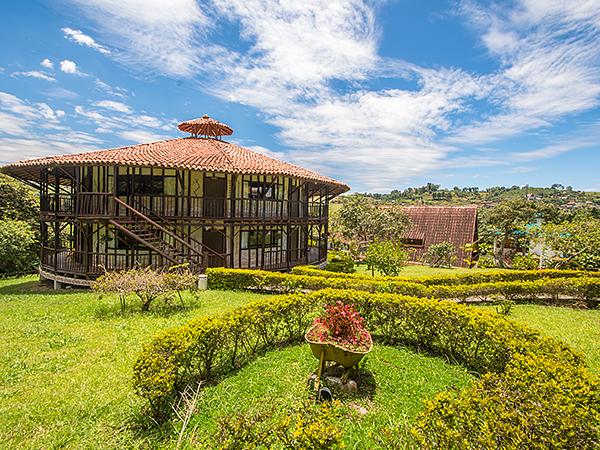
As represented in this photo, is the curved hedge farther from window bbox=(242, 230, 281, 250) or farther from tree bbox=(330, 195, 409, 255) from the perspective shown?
tree bbox=(330, 195, 409, 255)

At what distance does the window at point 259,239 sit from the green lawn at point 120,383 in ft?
28.3

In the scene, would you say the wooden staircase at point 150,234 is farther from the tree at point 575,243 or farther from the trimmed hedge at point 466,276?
the tree at point 575,243

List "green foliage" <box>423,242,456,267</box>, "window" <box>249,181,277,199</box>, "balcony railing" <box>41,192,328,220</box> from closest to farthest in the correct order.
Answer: "balcony railing" <box>41,192,328,220</box> → "window" <box>249,181,277,199</box> → "green foliage" <box>423,242,456,267</box>

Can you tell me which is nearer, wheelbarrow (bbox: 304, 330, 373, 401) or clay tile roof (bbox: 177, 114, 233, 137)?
wheelbarrow (bbox: 304, 330, 373, 401)

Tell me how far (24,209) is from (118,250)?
13.9 m

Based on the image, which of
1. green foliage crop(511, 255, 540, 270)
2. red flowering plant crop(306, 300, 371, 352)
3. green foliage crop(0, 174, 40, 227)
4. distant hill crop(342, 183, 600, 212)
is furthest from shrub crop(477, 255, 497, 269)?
distant hill crop(342, 183, 600, 212)

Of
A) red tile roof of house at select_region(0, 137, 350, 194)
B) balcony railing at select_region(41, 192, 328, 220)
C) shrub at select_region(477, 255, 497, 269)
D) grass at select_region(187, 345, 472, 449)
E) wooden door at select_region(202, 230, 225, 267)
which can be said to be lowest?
shrub at select_region(477, 255, 497, 269)

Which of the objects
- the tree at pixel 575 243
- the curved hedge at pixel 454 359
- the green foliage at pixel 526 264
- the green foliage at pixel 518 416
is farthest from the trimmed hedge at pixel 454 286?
the green foliage at pixel 518 416

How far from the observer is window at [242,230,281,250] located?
18641 millimetres

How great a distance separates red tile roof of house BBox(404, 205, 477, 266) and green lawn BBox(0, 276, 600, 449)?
77.3ft

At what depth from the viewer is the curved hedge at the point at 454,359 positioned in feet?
10.2

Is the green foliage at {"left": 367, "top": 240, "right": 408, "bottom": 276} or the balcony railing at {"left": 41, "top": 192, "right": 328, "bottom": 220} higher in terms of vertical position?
the balcony railing at {"left": 41, "top": 192, "right": 328, "bottom": 220}

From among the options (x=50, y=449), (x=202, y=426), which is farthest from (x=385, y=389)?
(x=50, y=449)

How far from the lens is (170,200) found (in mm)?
16969
